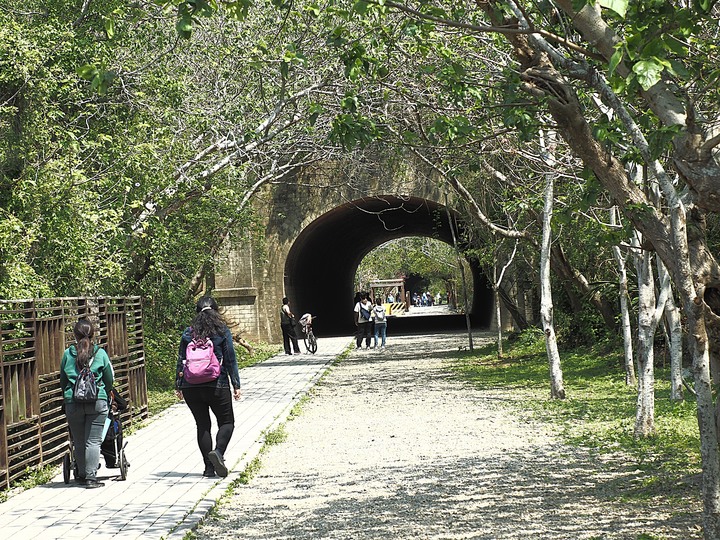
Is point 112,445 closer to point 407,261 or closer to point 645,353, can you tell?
point 645,353

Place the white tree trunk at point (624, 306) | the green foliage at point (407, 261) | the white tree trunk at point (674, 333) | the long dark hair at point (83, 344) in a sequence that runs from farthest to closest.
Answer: the green foliage at point (407, 261) → the white tree trunk at point (624, 306) → the white tree trunk at point (674, 333) → the long dark hair at point (83, 344)

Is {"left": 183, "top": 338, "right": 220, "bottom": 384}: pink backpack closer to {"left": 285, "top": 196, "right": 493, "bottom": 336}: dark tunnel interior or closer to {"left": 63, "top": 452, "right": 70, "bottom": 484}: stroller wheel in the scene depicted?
{"left": 63, "top": 452, "right": 70, "bottom": 484}: stroller wheel

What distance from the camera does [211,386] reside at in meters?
9.18

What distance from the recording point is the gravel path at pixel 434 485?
698cm

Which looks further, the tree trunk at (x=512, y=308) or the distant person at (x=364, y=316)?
the distant person at (x=364, y=316)

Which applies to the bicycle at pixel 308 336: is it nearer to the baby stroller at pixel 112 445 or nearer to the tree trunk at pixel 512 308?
the tree trunk at pixel 512 308

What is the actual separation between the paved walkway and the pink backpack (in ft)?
2.98

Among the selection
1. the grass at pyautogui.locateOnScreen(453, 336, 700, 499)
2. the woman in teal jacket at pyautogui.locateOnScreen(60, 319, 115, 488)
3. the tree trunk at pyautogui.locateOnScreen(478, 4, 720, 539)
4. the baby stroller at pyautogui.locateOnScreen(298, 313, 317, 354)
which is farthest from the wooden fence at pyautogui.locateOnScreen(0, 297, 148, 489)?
the baby stroller at pyautogui.locateOnScreen(298, 313, 317, 354)

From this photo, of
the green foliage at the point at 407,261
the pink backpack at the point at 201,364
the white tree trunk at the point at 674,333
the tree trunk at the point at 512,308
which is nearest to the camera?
the pink backpack at the point at 201,364

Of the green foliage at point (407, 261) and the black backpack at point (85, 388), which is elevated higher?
the green foliage at point (407, 261)

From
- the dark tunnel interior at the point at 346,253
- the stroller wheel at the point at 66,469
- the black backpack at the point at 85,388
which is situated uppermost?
the dark tunnel interior at the point at 346,253

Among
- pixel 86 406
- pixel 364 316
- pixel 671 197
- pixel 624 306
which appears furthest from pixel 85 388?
pixel 364 316

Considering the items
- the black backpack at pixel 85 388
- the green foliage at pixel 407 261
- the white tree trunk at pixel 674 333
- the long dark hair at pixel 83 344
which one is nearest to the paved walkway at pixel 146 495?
the black backpack at pixel 85 388

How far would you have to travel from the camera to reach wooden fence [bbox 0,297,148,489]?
362 inches
